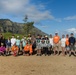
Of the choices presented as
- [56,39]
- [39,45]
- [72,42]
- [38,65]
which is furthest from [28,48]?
[38,65]

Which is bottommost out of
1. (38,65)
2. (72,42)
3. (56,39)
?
(38,65)

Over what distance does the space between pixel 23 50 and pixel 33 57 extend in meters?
1.29

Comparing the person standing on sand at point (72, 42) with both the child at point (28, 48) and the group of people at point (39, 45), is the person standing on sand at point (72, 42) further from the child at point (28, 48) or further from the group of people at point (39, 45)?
the child at point (28, 48)

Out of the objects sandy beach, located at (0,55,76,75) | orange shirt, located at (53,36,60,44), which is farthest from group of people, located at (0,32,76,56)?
sandy beach, located at (0,55,76,75)

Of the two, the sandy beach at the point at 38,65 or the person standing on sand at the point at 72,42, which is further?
the person standing on sand at the point at 72,42

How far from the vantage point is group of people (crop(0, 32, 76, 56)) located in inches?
717

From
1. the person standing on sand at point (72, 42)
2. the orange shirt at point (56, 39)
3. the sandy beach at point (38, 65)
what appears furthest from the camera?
the orange shirt at point (56, 39)

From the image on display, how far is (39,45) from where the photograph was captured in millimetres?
18344

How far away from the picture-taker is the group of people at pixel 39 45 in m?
18.2

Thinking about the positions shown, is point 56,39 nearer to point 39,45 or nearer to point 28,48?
point 39,45

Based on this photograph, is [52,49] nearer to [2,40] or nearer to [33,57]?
[33,57]

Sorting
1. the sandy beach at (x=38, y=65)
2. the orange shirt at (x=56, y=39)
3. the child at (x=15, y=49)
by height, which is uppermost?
the orange shirt at (x=56, y=39)

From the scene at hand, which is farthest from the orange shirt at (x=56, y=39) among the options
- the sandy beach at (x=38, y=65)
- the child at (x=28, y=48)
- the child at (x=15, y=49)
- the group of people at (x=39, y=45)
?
the child at (x=15, y=49)

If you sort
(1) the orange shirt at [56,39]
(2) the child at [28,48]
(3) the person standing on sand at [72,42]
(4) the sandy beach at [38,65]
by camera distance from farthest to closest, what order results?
(1) the orange shirt at [56,39], (2) the child at [28,48], (3) the person standing on sand at [72,42], (4) the sandy beach at [38,65]
